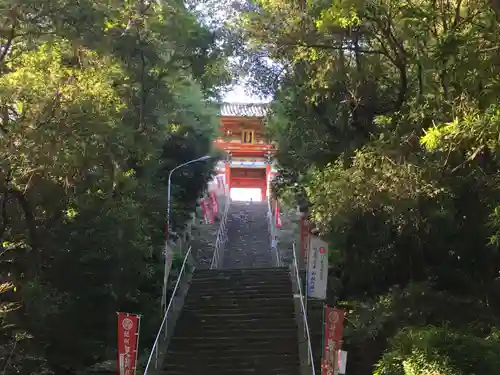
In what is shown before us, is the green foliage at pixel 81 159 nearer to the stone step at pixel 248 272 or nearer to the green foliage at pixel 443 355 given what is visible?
the stone step at pixel 248 272

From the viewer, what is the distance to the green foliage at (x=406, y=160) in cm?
662

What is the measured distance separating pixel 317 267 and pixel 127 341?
4.31m

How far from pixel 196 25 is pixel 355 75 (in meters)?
3.99

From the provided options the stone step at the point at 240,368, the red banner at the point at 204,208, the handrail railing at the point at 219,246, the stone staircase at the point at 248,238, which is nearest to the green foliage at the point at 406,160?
the stone step at the point at 240,368

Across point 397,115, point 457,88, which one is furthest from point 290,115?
point 457,88

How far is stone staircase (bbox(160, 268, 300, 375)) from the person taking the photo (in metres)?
11.6

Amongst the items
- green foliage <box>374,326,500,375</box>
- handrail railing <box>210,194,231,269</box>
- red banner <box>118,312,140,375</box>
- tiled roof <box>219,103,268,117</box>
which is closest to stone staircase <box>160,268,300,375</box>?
red banner <box>118,312,140,375</box>

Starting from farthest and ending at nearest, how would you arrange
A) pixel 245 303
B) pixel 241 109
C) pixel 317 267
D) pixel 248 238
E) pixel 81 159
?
pixel 241 109, pixel 248 238, pixel 245 303, pixel 317 267, pixel 81 159

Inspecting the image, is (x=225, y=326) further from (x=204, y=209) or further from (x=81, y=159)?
(x=204, y=209)

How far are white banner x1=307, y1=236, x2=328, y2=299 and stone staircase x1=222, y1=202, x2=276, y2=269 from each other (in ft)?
26.2

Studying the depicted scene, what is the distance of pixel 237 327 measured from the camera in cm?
1327

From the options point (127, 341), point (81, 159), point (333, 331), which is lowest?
point (127, 341)

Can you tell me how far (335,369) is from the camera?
8.80 m

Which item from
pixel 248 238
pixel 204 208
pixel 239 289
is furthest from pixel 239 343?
pixel 204 208
